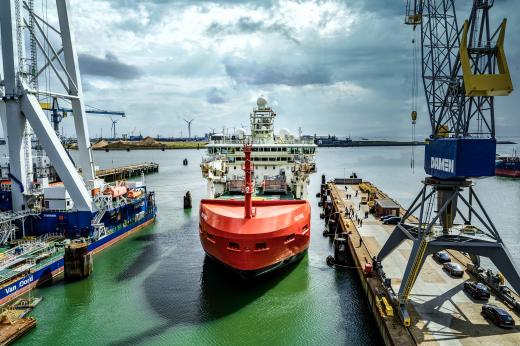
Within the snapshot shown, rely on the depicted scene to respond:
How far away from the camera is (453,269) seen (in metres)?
20.8

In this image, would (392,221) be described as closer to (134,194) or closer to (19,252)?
(134,194)

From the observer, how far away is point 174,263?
92.7 ft

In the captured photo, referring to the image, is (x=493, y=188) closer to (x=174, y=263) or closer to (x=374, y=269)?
(x=374, y=269)

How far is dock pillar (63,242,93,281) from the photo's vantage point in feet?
78.9

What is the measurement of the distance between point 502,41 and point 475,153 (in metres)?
5.87

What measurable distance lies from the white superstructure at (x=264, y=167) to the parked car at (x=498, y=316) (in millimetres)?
16776

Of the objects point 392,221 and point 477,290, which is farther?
point 392,221

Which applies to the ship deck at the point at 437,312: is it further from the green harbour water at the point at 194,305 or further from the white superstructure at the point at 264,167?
the white superstructure at the point at 264,167

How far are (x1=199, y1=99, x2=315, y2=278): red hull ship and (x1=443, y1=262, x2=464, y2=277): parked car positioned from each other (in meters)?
8.73

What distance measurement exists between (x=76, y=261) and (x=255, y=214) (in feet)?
39.9

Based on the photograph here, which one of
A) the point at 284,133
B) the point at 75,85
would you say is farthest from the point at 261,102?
the point at 75,85

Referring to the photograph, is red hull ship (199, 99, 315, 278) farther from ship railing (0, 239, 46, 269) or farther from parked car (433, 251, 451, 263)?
ship railing (0, 239, 46, 269)

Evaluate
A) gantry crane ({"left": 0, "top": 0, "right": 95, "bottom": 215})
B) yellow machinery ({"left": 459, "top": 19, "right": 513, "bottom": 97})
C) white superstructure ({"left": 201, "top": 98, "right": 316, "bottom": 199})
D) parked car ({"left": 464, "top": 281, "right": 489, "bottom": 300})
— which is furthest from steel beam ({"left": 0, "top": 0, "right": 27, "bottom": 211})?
parked car ({"left": 464, "top": 281, "right": 489, "bottom": 300})

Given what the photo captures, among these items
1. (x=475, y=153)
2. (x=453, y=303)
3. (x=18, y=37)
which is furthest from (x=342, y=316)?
(x=18, y=37)
